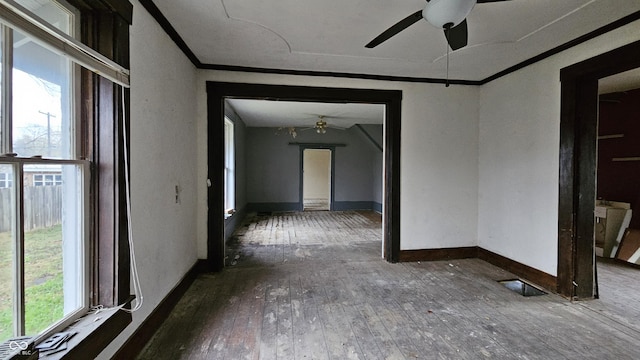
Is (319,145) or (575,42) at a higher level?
(575,42)

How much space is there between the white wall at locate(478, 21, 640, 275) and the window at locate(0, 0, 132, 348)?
3442 millimetres

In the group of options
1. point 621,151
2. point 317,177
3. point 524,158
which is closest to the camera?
point 524,158

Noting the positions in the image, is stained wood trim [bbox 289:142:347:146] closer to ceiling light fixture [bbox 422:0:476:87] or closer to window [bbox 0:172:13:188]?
ceiling light fixture [bbox 422:0:476:87]

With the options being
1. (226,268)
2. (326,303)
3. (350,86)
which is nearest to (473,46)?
(350,86)

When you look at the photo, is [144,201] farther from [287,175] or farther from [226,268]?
[287,175]

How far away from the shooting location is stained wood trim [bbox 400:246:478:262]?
364cm

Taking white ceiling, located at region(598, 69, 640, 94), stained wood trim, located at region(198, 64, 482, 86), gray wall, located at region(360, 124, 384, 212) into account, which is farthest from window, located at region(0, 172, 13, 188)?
gray wall, located at region(360, 124, 384, 212)

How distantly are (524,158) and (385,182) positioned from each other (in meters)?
1.48

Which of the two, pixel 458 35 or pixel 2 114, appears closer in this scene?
pixel 2 114

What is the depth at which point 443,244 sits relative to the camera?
3740 mm

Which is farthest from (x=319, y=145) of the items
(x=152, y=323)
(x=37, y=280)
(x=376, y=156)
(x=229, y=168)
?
Result: (x=37, y=280)

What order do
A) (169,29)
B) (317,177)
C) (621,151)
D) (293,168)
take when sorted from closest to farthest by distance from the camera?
(169,29) < (621,151) < (293,168) < (317,177)

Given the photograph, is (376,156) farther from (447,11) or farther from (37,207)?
(37,207)

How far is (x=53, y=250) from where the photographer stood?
134 centimetres
